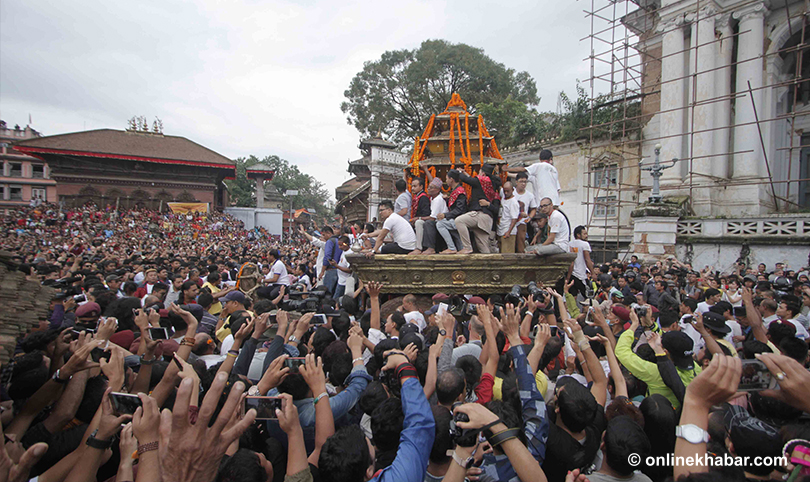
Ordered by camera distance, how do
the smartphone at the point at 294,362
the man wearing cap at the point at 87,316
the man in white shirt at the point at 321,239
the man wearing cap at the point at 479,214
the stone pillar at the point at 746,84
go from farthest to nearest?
the stone pillar at the point at 746,84, the man in white shirt at the point at 321,239, the man wearing cap at the point at 479,214, the man wearing cap at the point at 87,316, the smartphone at the point at 294,362

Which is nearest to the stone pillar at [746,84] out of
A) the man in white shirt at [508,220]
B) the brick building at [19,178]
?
the man in white shirt at [508,220]

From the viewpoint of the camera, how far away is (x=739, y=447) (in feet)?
6.56

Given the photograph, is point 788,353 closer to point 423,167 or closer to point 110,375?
point 110,375

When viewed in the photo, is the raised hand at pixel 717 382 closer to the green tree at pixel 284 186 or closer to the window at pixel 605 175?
the window at pixel 605 175

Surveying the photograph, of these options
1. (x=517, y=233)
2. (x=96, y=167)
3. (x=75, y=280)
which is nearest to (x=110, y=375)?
(x=75, y=280)

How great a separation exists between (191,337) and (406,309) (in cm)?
312

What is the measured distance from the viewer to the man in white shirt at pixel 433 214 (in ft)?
24.0

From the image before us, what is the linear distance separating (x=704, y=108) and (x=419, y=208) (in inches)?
548

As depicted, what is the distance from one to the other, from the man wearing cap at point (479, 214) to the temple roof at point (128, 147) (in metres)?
32.0

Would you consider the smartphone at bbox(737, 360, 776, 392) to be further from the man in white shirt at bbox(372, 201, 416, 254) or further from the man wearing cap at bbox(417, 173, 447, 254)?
the man in white shirt at bbox(372, 201, 416, 254)

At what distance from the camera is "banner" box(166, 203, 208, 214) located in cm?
3203

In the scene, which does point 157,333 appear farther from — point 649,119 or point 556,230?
point 649,119

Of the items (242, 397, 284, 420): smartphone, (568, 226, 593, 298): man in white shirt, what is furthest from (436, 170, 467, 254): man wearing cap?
(242, 397, 284, 420): smartphone

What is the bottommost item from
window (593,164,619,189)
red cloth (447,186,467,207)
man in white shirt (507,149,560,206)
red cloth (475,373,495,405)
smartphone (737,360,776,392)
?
red cloth (475,373,495,405)
